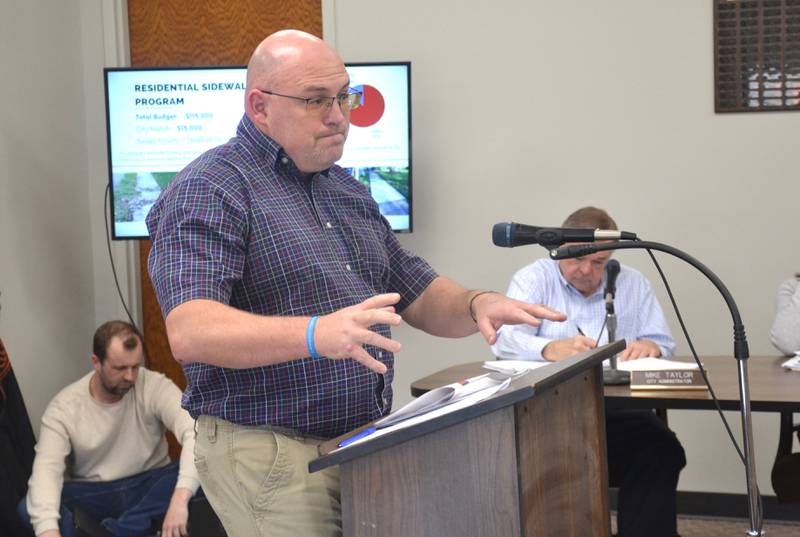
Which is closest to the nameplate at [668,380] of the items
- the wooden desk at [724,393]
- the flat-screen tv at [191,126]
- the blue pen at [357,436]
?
the wooden desk at [724,393]

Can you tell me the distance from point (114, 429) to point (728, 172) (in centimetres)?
282

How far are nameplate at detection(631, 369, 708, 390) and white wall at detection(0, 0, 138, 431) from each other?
2515mm

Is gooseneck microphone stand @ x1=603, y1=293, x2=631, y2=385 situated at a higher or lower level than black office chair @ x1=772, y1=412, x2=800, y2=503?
higher

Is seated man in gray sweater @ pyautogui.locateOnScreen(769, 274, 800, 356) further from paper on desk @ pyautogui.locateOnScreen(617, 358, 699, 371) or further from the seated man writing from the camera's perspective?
paper on desk @ pyautogui.locateOnScreen(617, 358, 699, 371)

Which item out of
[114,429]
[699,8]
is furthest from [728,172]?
[114,429]

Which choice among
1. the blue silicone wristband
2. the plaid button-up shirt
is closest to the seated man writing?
the plaid button-up shirt

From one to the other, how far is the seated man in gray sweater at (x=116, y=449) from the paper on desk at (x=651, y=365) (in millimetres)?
1572

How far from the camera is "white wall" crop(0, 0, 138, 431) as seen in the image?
4.08 metres

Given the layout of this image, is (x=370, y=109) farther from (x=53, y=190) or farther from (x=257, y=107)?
(x=257, y=107)

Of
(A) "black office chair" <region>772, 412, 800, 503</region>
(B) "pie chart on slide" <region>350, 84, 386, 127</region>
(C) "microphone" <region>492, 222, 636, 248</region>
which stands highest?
(B) "pie chart on slide" <region>350, 84, 386, 127</region>

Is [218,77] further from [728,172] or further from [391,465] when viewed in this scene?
[391,465]

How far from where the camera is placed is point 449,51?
180 inches

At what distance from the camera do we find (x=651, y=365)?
3129 millimetres

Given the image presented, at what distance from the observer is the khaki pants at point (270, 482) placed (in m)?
1.73
